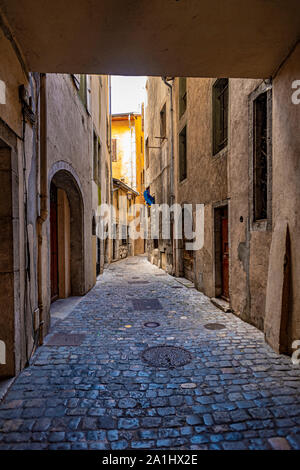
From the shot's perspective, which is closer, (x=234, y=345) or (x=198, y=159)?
(x=234, y=345)

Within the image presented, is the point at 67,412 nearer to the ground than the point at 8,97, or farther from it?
nearer to the ground

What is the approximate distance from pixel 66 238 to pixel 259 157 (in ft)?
16.8

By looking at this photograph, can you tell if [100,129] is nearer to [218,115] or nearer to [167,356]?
[218,115]

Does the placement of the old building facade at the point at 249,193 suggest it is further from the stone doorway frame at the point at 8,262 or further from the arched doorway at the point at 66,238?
the arched doorway at the point at 66,238

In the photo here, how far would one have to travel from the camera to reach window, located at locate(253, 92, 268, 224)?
504 centimetres

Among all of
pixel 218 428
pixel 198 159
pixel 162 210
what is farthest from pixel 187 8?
pixel 162 210

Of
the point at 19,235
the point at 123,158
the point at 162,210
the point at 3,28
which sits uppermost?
the point at 123,158

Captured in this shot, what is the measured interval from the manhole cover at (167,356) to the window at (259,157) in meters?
2.71

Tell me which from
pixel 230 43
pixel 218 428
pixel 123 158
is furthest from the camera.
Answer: pixel 123 158

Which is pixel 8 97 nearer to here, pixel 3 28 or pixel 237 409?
pixel 3 28

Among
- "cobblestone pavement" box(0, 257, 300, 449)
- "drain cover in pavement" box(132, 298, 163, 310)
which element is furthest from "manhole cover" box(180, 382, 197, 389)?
"drain cover in pavement" box(132, 298, 163, 310)

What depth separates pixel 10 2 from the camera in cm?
267
